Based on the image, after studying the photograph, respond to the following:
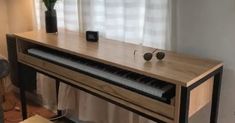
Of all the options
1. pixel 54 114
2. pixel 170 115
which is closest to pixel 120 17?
pixel 170 115

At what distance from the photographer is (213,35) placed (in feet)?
5.61

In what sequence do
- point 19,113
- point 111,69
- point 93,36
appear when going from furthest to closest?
point 19,113, point 93,36, point 111,69

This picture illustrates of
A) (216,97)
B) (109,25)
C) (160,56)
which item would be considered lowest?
(216,97)

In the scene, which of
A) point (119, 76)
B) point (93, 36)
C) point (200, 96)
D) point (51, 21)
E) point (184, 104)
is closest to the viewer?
point (184, 104)

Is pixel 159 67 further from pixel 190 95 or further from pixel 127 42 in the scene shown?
pixel 127 42

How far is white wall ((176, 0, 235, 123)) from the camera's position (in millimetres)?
1650

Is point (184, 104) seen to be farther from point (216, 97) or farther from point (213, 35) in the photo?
point (213, 35)

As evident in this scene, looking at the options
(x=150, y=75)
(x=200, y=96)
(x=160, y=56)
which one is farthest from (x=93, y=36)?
(x=200, y=96)

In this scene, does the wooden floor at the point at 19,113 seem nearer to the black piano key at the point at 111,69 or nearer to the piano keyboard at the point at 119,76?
the piano keyboard at the point at 119,76

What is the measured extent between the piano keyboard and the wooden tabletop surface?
8 centimetres

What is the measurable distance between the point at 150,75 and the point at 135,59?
9.5 inches

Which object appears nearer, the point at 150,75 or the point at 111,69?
the point at 150,75

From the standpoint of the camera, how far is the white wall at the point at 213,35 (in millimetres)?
1650

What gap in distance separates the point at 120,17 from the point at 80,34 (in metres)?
0.37
